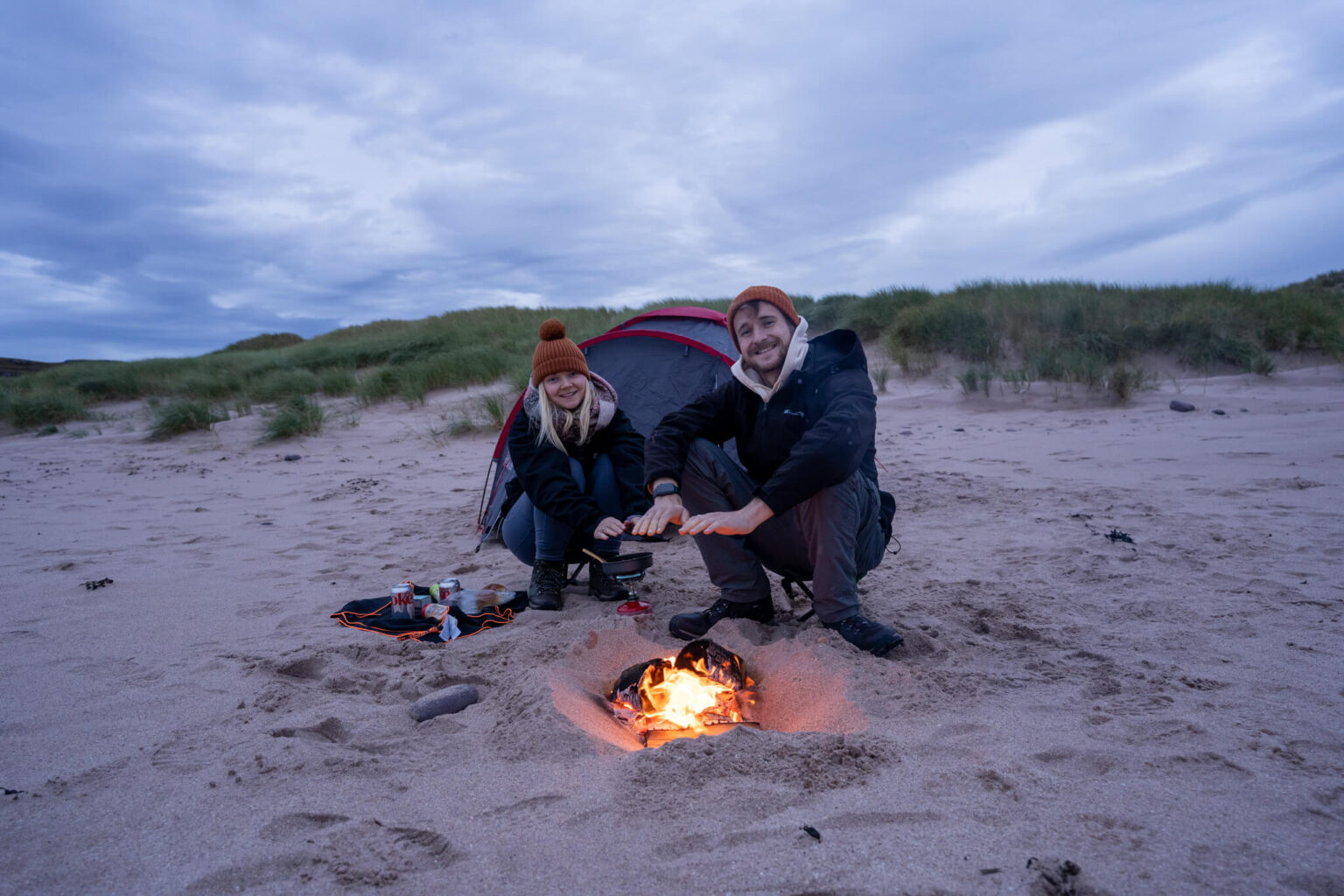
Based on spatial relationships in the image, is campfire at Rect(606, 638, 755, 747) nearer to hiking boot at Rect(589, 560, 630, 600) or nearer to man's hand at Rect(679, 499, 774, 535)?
man's hand at Rect(679, 499, 774, 535)

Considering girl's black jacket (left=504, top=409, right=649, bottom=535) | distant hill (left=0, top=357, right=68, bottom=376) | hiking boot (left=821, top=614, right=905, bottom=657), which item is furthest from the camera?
distant hill (left=0, top=357, right=68, bottom=376)

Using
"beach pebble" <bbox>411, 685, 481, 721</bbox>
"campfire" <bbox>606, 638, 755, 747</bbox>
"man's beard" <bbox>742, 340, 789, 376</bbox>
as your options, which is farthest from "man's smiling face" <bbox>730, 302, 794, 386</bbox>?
"beach pebble" <bbox>411, 685, 481, 721</bbox>

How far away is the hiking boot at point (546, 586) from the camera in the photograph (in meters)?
3.47

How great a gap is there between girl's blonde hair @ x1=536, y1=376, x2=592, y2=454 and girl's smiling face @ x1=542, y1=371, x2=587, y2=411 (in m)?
0.01

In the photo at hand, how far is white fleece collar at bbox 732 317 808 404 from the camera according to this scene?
2.82m

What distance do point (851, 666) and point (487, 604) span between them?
1.69 metres

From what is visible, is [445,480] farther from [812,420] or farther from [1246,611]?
[1246,611]

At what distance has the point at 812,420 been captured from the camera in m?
2.82

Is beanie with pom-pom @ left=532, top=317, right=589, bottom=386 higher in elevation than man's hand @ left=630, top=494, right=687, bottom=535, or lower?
higher

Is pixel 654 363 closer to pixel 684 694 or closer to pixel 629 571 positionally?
pixel 629 571

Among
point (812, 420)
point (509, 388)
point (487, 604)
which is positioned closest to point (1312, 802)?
point (812, 420)

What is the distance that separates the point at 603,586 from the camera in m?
3.60

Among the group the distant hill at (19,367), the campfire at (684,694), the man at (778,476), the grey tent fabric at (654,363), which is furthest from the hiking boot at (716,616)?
the distant hill at (19,367)

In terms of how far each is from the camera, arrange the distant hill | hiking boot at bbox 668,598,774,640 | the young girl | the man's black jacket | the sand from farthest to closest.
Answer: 1. the distant hill
2. the young girl
3. hiking boot at bbox 668,598,774,640
4. the man's black jacket
5. the sand
